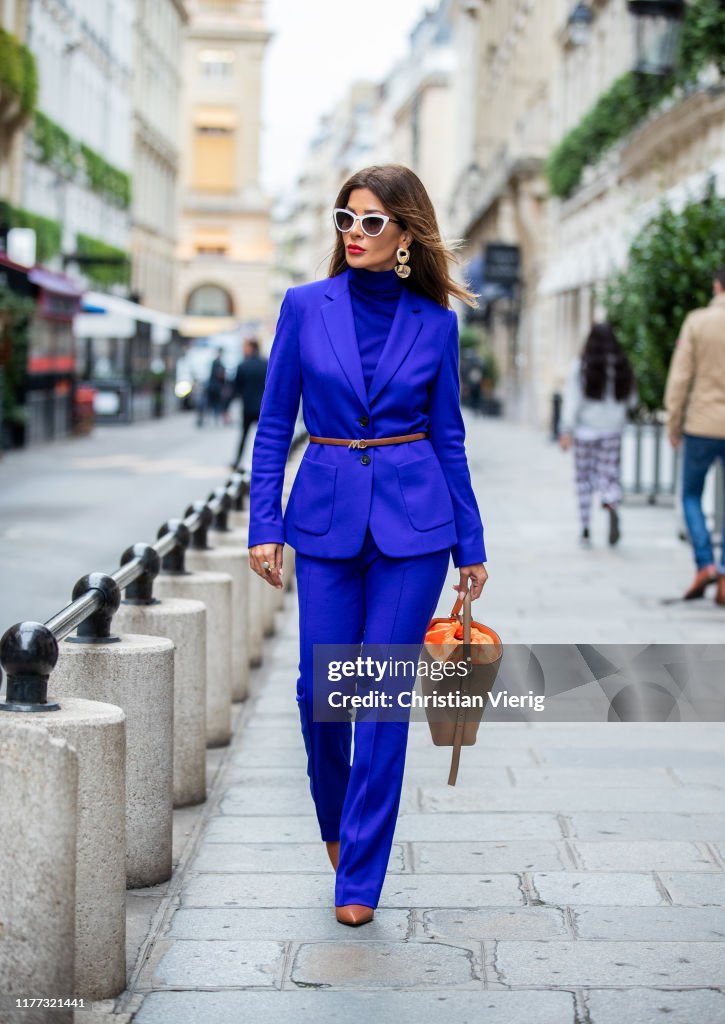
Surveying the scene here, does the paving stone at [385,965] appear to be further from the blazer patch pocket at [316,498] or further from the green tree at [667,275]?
the green tree at [667,275]

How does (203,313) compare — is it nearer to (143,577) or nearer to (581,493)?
(581,493)

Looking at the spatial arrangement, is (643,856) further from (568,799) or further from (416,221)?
(416,221)

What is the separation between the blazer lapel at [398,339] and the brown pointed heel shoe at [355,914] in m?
1.23

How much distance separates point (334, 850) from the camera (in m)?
4.75

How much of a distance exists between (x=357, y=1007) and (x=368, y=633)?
953mm

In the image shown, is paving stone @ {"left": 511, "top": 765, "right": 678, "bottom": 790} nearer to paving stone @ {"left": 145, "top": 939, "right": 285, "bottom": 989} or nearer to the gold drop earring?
paving stone @ {"left": 145, "top": 939, "right": 285, "bottom": 989}

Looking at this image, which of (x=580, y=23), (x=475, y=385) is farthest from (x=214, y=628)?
(x=475, y=385)

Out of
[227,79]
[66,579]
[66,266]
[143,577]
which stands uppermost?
[227,79]

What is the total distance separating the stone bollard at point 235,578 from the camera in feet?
25.4

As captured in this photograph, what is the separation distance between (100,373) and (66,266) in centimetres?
269

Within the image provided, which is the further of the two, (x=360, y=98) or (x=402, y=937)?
(x=360, y=98)

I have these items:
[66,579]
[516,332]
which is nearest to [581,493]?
[66,579]

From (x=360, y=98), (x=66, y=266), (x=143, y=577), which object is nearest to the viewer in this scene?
(x=143, y=577)

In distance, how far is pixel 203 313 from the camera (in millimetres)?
102812
